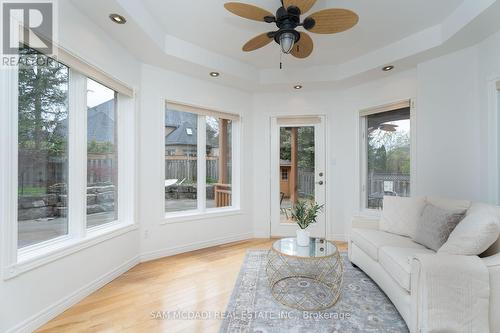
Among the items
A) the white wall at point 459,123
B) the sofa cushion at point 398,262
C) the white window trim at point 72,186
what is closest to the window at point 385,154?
the white wall at point 459,123

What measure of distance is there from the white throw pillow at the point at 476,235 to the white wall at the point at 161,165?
9.63 feet

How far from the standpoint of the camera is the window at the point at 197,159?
147 inches

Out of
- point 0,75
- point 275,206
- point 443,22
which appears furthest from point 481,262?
point 0,75

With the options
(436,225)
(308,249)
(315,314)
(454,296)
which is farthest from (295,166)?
(454,296)

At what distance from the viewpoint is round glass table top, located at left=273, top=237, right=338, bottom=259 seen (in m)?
2.29

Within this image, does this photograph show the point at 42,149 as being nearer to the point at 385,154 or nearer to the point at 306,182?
the point at 306,182

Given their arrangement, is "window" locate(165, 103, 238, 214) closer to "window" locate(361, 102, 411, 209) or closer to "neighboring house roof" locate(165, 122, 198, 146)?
"neighboring house roof" locate(165, 122, 198, 146)

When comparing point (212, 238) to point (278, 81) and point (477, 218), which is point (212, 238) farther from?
point (477, 218)

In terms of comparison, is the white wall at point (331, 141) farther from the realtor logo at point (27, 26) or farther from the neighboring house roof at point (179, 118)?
the realtor logo at point (27, 26)

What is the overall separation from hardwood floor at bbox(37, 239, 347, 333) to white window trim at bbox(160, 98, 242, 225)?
0.60m

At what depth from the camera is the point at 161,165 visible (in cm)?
351

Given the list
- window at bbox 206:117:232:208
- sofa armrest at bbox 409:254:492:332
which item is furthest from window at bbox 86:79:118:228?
sofa armrest at bbox 409:254:492:332

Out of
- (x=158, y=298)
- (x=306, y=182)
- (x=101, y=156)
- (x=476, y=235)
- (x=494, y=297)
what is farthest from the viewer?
(x=306, y=182)

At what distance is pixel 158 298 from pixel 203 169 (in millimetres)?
2018
